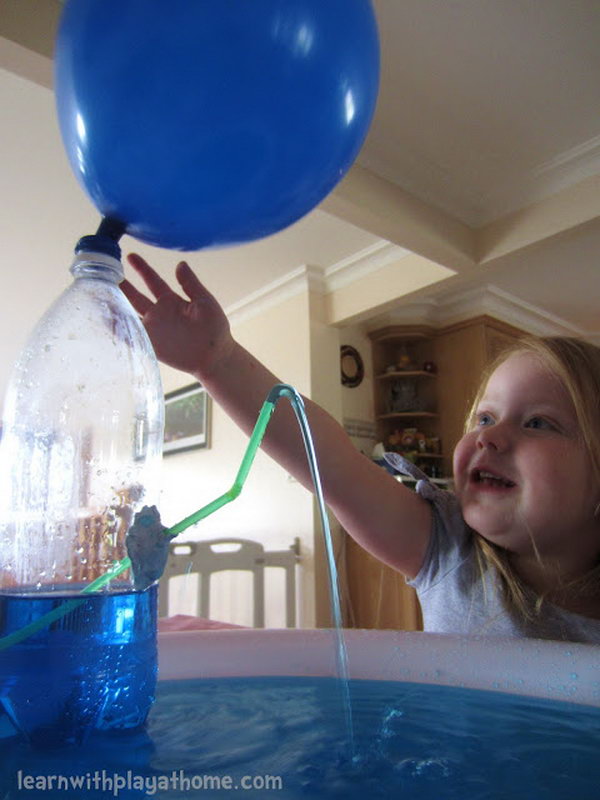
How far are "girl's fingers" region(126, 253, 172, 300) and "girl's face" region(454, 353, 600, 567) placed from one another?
0.45 meters

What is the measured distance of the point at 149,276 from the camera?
715 millimetres

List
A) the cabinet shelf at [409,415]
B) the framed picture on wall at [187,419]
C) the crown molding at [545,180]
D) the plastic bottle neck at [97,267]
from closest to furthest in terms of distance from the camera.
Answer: the plastic bottle neck at [97,267] < the crown molding at [545,180] < the cabinet shelf at [409,415] < the framed picture on wall at [187,419]

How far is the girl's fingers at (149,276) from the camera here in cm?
70

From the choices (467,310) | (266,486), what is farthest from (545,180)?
(266,486)

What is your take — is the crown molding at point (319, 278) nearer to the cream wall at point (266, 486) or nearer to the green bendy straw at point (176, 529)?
the cream wall at point (266, 486)

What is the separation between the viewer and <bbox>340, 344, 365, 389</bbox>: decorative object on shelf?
3.44 meters

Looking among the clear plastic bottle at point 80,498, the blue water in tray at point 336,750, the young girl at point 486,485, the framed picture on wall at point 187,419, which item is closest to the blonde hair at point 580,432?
the young girl at point 486,485

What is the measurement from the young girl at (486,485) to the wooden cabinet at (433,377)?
8.19 ft

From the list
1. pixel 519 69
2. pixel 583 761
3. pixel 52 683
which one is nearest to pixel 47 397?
pixel 52 683

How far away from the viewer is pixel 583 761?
39cm

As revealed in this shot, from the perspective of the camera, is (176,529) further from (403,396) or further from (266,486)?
(403,396)

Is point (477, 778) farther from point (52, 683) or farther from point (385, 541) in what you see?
Answer: point (385, 541)

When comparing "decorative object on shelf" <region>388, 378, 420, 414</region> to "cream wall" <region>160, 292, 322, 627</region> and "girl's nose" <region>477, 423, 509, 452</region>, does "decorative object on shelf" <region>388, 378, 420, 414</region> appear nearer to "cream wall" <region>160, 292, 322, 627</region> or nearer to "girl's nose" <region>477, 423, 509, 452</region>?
"cream wall" <region>160, 292, 322, 627</region>

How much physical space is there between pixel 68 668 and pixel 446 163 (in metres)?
2.30
